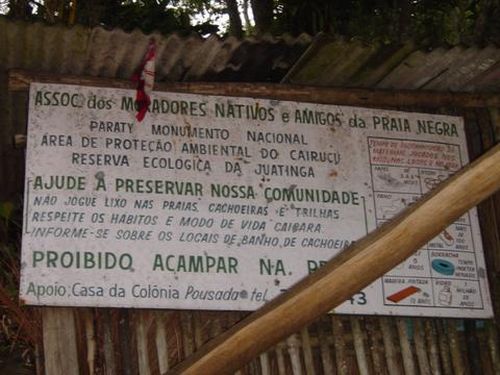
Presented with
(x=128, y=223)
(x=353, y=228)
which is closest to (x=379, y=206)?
(x=353, y=228)

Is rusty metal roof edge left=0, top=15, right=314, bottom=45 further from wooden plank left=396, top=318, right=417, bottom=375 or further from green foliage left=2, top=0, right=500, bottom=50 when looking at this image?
green foliage left=2, top=0, right=500, bottom=50

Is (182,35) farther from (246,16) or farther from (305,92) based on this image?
(246,16)

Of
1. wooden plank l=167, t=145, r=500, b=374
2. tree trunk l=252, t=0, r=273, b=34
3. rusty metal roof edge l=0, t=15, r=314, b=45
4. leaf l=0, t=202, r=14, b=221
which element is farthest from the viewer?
tree trunk l=252, t=0, r=273, b=34

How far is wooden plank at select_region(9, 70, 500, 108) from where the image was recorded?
4.45 m

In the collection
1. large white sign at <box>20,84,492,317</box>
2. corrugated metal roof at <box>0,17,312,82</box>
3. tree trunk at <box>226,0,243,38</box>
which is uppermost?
tree trunk at <box>226,0,243,38</box>

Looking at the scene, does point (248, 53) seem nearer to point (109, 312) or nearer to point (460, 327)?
point (109, 312)

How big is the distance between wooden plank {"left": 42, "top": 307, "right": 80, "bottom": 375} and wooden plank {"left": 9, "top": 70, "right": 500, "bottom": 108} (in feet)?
4.41

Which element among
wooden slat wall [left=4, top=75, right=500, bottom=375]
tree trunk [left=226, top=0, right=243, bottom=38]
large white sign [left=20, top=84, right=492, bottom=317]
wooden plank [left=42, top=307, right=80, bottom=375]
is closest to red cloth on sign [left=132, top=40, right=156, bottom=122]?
large white sign [left=20, top=84, right=492, bottom=317]

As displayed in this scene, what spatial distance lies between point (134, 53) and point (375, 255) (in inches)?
81.8

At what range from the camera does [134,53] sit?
4281mm

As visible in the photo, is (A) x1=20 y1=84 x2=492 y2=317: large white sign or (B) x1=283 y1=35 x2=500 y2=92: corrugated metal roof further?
(B) x1=283 y1=35 x2=500 y2=92: corrugated metal roof

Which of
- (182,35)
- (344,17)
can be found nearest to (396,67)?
(182,35)

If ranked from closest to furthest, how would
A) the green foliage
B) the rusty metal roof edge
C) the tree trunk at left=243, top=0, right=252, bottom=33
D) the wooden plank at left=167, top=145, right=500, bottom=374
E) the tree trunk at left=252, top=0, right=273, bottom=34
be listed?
the wooden plank at left=167, top=145, right=500, bottom=374 → the rusty metal roof edge → the green foliage → the tree trunk at left=252, top=0, right=273, bottom=34 → the tree trunk at left=243, top=0, right=252, bottom=33

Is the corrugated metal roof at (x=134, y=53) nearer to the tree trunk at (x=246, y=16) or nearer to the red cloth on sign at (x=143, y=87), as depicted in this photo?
the red cloth on sign at (x=143, y=87)
